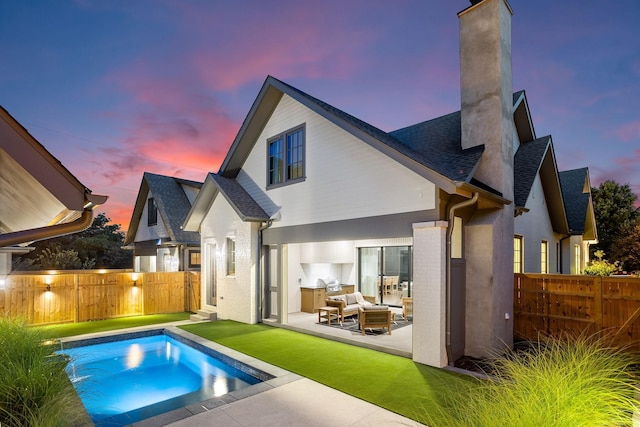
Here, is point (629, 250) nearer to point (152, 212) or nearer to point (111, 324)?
point (111, 324)

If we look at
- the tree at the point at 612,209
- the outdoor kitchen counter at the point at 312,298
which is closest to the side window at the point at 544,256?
the outdoor kitchen counter at the point at 312,298

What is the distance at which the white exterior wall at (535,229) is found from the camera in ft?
34.3

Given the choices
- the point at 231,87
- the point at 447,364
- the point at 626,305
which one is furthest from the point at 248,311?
the point at 626,305

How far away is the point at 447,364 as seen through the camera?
6805 millimetres

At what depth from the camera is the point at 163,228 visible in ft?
58.1

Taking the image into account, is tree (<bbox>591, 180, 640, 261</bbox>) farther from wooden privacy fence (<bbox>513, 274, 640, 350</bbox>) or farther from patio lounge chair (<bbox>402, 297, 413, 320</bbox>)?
wooden privacy fence (<bbox>513, 274, 640, 350</bbox>)

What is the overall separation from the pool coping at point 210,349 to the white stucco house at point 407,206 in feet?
7.35

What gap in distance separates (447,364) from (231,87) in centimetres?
1226

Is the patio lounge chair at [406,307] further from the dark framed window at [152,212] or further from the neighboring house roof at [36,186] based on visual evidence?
the dark framed window at [152,212]

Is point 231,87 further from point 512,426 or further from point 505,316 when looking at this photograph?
point 512,426

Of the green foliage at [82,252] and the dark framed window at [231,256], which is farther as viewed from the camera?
the green foliage at [82,252]

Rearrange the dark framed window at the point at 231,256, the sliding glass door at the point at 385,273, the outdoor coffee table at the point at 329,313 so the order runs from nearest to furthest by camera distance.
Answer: the outdoor coffee table at the point at 329,313 → the dark framed window at the point at 231,256 → the sliding glass door at the point at 385,273

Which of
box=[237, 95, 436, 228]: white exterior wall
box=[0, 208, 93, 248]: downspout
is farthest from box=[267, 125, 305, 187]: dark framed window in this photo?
box=[0, 208, 93, 248]: downspout

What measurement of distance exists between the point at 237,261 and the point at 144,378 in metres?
4.85
